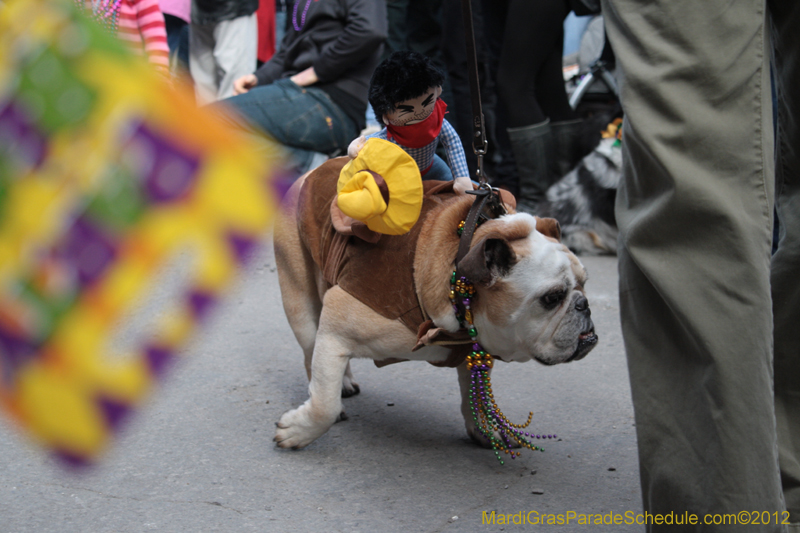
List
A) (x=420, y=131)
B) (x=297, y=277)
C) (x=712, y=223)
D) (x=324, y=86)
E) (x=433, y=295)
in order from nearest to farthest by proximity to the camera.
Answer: (x=712, y=223) < (x=433, y=295) < (x=420, y=131) < (x=297, y=277) < (x=324, y=86)

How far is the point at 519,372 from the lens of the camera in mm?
3291

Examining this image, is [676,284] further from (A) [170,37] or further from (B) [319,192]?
A: (A) [170,37]

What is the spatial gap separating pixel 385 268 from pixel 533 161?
10.1 ft

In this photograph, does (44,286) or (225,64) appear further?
(225,64)

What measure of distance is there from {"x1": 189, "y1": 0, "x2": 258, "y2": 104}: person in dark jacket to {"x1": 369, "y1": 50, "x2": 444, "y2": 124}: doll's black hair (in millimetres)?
2685

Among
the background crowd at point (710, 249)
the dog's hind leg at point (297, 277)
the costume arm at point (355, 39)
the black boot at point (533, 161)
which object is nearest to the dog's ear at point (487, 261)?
the background crowd at point (710, 249)

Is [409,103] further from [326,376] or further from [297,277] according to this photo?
[326,376]

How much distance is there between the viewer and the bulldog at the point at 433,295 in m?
2.13

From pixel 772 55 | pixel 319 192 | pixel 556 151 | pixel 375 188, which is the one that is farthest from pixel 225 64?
pixel 772 55

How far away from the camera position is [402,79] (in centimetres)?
234

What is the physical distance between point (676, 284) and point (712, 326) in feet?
0.36

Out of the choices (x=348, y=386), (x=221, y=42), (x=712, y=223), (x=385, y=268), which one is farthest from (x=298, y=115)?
(x=712, y=223)

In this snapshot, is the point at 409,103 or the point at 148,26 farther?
the point at 148,26

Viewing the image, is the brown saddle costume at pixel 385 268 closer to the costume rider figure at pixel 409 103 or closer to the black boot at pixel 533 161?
the costume rider figure at pixel 409 103
